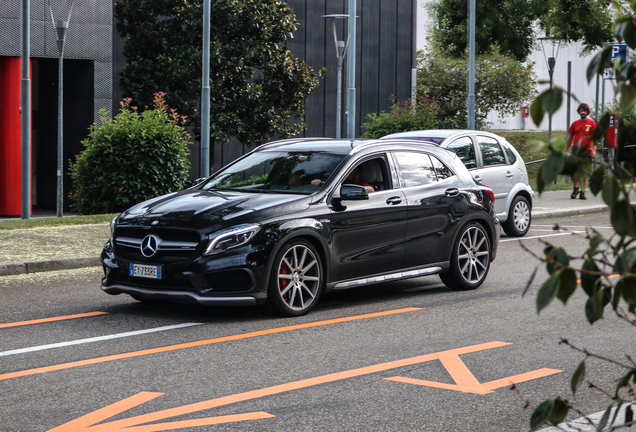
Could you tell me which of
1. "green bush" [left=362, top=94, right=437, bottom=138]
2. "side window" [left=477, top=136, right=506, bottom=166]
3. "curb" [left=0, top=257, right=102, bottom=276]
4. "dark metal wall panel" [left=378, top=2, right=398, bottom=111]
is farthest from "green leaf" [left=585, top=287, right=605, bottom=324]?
"dark metal wall panel" [left=378, top=2, right=398, bottom=111]

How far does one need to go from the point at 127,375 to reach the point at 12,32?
19.1m

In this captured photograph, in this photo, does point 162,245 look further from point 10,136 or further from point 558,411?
point 10,136

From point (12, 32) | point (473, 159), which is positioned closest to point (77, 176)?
point (12, 32)

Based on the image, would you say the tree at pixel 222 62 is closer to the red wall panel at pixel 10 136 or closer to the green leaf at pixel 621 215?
the red wall panel at pixel 10 136

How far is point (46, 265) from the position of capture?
438 inches

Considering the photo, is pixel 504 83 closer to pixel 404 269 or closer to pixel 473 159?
pixel 473 159

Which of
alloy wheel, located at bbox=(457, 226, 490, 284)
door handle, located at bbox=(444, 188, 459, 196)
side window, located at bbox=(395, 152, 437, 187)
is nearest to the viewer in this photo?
side window, located at bbox=(395, 152, 437, 187)

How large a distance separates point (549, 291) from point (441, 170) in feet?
25.8

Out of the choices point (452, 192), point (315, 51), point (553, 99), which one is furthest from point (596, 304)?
point (315, 51)

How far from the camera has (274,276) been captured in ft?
25.4

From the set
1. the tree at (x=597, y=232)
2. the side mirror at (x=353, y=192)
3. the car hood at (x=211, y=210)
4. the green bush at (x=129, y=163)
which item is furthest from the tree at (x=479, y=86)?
the tree at (x=597, y=232)

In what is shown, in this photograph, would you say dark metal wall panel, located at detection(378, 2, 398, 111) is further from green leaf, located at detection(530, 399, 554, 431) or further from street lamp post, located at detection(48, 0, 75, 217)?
green leaf, located at detection(530, 399, 554, 431)

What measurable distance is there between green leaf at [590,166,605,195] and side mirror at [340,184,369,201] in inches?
248

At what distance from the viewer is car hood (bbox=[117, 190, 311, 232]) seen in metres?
7.67
